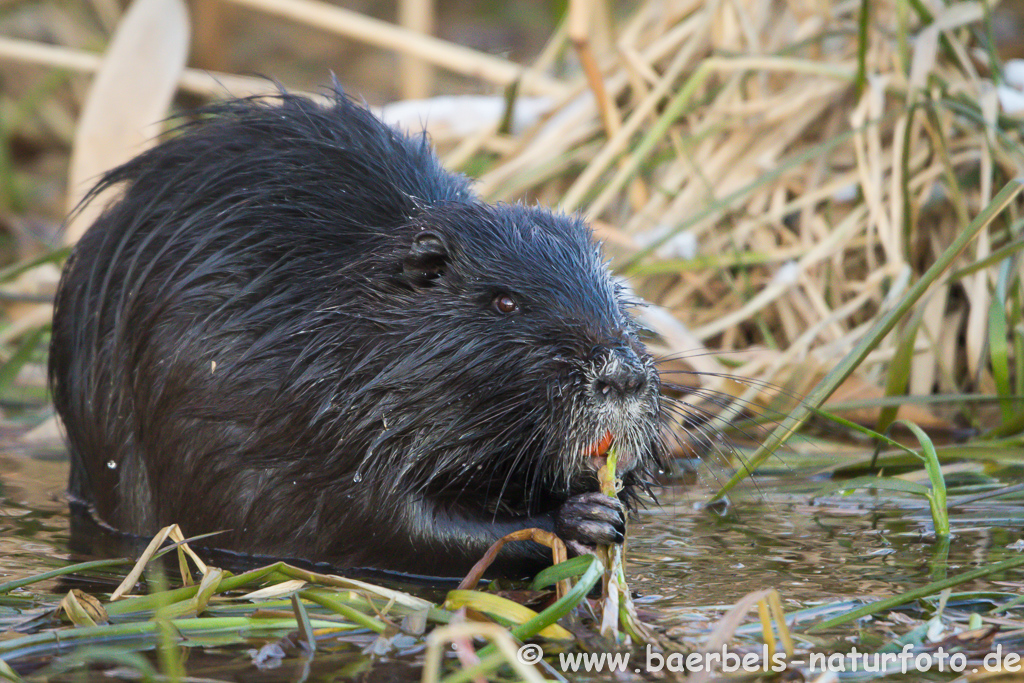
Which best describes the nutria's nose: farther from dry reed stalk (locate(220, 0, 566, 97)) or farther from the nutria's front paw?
dry reed stalk (locate(220, 0, 566, 97))

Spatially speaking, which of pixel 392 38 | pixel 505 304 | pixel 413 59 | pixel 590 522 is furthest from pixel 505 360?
pixel 413 59

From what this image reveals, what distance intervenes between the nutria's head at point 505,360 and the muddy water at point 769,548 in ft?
0.81

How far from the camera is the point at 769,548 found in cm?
260

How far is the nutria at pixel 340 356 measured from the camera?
2.49 meters

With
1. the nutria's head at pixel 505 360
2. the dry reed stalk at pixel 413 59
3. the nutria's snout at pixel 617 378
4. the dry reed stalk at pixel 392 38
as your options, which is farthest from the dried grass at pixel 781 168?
the dry reed stalk at pixel 413 59

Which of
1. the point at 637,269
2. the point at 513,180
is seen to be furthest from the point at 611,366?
the point at 513,180

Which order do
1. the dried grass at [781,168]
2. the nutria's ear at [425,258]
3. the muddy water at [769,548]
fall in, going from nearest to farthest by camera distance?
1. the muddy water at [769,548]
2. the nutria's ear at [425,258]
3. the dried grass at [781,168]

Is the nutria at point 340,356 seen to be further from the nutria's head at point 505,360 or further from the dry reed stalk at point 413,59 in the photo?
the dry reed stalk at point 413,59

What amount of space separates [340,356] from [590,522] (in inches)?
29.4

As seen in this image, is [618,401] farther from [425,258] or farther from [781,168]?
[781,168]

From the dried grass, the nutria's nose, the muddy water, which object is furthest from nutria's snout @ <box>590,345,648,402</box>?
the dried grass

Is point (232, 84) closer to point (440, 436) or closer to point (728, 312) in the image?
point (728, 312)

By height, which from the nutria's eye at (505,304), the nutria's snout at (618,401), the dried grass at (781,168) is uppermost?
the dried grass at (781,168)

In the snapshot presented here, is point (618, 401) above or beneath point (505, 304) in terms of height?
beneath
